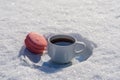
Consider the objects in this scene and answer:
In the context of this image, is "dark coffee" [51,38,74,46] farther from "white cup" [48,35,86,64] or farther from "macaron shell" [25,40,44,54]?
"macaron shell" [25,40,44,54]

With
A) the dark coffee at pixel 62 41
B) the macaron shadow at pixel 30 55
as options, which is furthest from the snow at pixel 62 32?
the dark coffee at pixel 62 41

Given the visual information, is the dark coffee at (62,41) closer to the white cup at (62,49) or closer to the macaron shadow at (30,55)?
the white cup at (62,49)

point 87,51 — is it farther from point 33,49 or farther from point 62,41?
point 33,49

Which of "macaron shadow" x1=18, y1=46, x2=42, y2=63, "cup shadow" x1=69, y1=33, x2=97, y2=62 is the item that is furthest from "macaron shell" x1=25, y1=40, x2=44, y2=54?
"cup shadow" x1=69, y1=33, x2=97, y2=62

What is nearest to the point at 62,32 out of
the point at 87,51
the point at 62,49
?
the point at 87,51

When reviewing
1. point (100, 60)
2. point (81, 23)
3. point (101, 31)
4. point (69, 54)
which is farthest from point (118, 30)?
point (69, 54)
